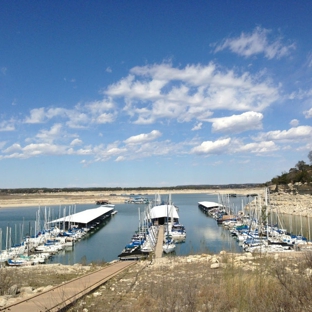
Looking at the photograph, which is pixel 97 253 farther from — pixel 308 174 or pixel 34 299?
pixel 308 174

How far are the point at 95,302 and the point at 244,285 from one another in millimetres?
5217

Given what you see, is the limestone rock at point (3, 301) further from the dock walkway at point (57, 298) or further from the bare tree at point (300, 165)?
the bare tree at point (300, 165)

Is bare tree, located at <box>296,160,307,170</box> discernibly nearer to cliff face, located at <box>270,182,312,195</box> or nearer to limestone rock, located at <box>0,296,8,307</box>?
cliff face, located at <box>270,182,312,195</box>

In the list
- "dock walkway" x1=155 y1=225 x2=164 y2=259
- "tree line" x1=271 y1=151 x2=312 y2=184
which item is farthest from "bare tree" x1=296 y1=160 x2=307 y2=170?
"dock walkway" x1=155 y1=225 x2=164 y2=259

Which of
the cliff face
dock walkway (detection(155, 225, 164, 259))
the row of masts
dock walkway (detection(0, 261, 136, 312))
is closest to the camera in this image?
dock walkway (detection(0, 261, 136, 312))

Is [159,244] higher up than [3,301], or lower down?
lower down

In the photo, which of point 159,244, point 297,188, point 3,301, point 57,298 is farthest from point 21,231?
point 297,188

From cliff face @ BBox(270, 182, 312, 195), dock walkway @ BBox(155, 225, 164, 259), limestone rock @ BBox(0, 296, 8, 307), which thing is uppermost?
cliff face @ BBox(270, 182, 312, 195)

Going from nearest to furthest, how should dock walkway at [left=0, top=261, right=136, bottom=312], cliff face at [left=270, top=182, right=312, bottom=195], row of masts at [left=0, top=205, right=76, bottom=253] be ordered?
1. dock walkway at [left=0, top=261, right=136, bottom=312]
2. row of masts at [left=0, top=205, right=76, bottom=253]
3. cliff face at [left=270, top=182, right=312, bottom=195]

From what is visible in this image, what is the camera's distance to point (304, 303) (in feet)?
18.3

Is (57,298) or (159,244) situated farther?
(159,244)

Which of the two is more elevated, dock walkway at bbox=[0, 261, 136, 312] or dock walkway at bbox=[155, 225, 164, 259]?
dock walkway at bbox=[0, 261, 136, 312]

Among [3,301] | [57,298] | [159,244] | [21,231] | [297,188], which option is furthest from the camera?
[297,188]

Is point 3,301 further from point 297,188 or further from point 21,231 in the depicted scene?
point 297,188
